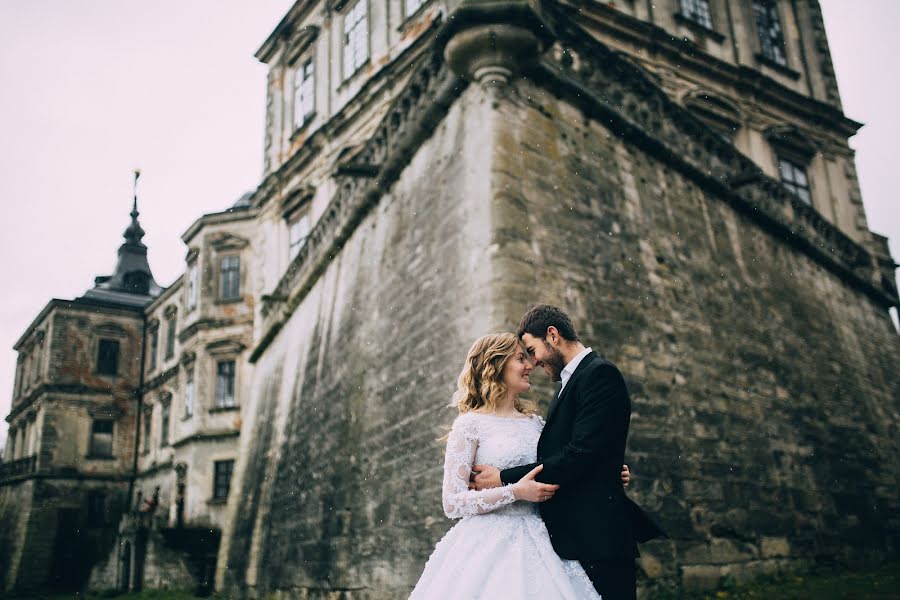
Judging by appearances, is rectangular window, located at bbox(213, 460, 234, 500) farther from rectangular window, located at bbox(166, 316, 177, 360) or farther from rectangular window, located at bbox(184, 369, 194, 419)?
rectangular window, located at bbox(166, 316, 177, 360)

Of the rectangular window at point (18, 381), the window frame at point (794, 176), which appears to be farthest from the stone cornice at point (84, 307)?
the window frame at point (794, 176)

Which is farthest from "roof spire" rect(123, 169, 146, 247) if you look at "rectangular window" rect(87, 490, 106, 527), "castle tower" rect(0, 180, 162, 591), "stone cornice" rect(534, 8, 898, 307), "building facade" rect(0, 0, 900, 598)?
"stone cornice" rect(534, 8, 898, 307)

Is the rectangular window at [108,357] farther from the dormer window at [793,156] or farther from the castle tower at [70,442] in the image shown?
the dormer window at [793,156]

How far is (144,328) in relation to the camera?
3878 cm

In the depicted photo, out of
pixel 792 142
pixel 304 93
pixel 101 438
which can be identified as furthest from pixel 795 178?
pixel 101 438

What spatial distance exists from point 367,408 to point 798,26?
1955 centimetres

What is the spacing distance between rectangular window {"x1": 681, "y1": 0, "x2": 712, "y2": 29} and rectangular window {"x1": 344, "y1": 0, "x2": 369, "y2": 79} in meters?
8.33

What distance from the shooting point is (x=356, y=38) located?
20484mm

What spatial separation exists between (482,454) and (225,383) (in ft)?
78.2

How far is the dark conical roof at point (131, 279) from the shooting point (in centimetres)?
4062

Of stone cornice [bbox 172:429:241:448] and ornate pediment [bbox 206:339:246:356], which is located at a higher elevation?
ornate pediment [bbox 206:339:246:356]

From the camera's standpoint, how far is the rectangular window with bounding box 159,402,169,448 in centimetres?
3278

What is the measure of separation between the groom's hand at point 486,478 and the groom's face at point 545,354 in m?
0.57

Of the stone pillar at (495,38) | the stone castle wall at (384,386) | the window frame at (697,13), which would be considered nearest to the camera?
the stone castle wall at (384,386)
